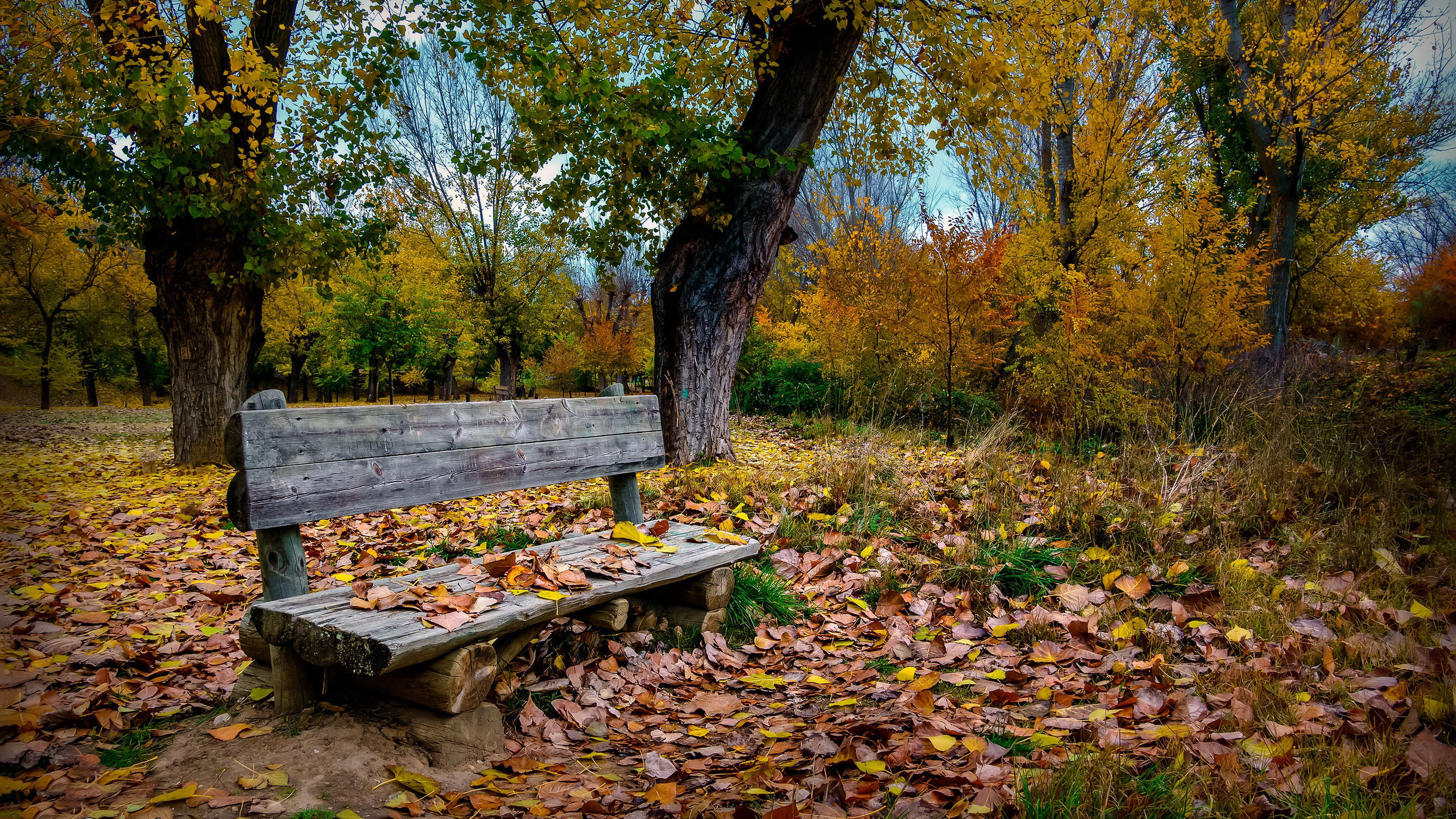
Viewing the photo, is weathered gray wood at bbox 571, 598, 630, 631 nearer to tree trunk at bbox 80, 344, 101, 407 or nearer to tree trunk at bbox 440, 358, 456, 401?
tree trunk at bbox 440, 358, 456, 401

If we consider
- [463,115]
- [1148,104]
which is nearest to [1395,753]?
[1148,104]

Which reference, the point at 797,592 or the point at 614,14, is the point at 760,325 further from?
the point at 797,592

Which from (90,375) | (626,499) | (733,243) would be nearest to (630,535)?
(626,499)

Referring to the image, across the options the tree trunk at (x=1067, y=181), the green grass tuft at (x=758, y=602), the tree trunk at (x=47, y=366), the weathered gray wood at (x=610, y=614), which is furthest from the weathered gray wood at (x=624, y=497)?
the tree trunk at (x=47, y=366)

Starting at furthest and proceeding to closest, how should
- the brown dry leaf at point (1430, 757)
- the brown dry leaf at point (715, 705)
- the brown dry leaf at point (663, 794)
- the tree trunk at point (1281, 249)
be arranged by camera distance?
the tree trunk at point (1281, 249) → the brown dry leaf at point (715, 705) → the brown dry leaf at point (663, 794) → the brown dry leaf at point (1430, 757)

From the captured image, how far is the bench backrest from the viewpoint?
6.93 feet

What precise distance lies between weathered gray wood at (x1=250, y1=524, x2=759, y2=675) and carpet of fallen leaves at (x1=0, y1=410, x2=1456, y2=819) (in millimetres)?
328

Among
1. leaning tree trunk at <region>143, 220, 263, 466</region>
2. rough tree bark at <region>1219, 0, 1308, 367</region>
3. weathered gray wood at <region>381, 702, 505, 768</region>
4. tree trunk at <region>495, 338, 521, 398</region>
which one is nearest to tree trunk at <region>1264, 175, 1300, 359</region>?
rough tree bark at <region>1219, 0, 1308, 367</region>

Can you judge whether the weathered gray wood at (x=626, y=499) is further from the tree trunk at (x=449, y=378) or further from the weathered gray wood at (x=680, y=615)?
the tree trunk at (x=449, y=378)

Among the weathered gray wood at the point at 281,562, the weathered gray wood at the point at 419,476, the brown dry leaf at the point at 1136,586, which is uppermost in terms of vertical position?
the weathered gray wood at the point at 419,476

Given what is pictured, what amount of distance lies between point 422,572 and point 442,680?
2.33 feet

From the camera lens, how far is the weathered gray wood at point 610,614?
242 cm

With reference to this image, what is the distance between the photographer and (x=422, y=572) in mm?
2533

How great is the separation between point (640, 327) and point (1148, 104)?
23048 millimetres
